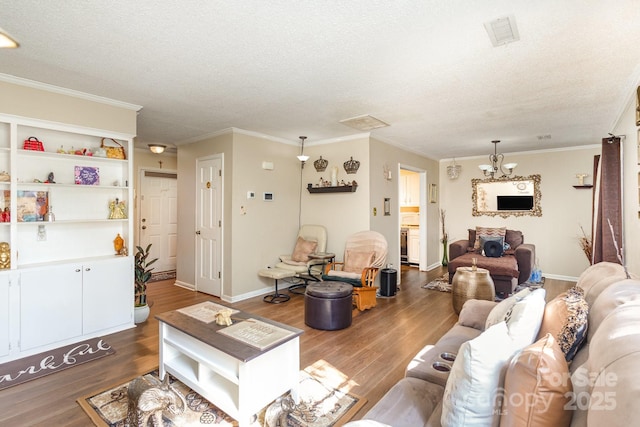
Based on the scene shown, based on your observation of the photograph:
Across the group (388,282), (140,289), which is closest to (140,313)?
(140,289)

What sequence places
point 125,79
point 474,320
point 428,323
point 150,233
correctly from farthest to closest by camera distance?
point 150,233 → point 428,323 → point 125,79 → point 474,320

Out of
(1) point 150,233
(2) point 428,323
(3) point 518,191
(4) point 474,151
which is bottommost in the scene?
(2) point 428,323

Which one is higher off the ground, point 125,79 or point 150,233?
point 125,79

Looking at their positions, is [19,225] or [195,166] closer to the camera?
[19,225]

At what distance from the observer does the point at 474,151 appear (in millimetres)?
6176

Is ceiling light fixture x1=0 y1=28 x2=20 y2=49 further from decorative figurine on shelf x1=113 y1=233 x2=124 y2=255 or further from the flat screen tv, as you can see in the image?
the flat screen tv

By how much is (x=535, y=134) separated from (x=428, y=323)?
3457mm

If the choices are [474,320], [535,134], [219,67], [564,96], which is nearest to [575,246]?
[535,134]

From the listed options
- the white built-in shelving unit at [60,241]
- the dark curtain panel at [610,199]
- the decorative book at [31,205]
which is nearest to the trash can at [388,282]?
the dark curtain panel at [610,199]

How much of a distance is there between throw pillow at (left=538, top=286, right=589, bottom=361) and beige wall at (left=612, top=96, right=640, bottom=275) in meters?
2.10

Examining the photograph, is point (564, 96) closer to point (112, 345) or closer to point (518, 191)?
point (518, 191)

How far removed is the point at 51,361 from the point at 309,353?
88.6 inches

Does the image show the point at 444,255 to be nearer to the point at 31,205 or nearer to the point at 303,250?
the point at 303,250

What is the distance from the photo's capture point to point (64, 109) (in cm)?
307
